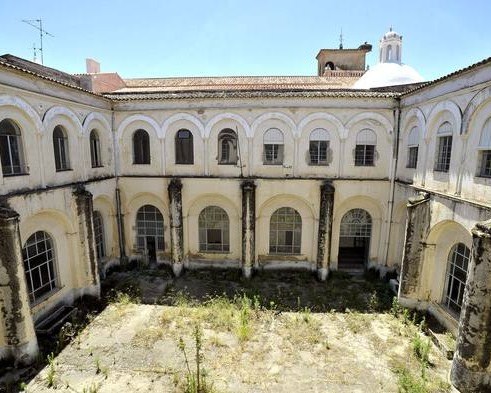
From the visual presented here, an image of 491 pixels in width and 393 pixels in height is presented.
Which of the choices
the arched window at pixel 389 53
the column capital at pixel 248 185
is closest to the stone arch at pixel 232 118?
the column capital at pixel 248 185

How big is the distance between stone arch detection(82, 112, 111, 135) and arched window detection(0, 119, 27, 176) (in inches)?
127

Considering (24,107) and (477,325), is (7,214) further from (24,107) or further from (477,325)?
(477,325)

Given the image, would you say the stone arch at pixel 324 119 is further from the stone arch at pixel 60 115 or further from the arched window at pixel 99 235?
the arched window at pixel 99 235

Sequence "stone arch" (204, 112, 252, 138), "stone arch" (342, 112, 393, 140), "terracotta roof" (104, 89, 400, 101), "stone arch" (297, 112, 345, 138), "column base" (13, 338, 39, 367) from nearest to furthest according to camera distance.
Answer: "column base" (13, 338, 39, 367) → "terracotta roof" (104, 89, 400, 101) → "stone arch" (342, 112, 393, 140) → "stone arch" (297, 112, 345, 138) → "stone arch" (204, 112, 252, 138)

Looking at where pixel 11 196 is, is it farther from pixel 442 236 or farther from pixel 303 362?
pixel 442 236

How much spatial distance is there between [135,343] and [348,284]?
10.1 metres

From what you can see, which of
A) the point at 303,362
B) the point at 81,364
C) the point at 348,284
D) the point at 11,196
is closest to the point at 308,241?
the point at 348,284

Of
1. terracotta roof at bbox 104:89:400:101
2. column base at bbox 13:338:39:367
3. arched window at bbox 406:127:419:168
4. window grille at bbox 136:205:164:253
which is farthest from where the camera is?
window grille at bbox 136:205:164:253

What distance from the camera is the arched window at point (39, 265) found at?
11.2 meters

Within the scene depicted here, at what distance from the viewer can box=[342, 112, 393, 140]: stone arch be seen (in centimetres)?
1444

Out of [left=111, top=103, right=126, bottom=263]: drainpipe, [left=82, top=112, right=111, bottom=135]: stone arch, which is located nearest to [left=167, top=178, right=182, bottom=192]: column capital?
[left=111, top=103, right=126, bottom=263]: drainpipe

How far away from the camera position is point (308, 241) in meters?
16.0

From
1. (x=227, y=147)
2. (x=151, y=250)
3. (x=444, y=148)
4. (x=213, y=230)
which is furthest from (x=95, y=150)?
(x=444, y=148)

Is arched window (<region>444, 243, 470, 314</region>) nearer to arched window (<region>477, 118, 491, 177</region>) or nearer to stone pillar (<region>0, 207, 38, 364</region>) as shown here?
arched window (<region>477, 118, 491, 177</region>)
